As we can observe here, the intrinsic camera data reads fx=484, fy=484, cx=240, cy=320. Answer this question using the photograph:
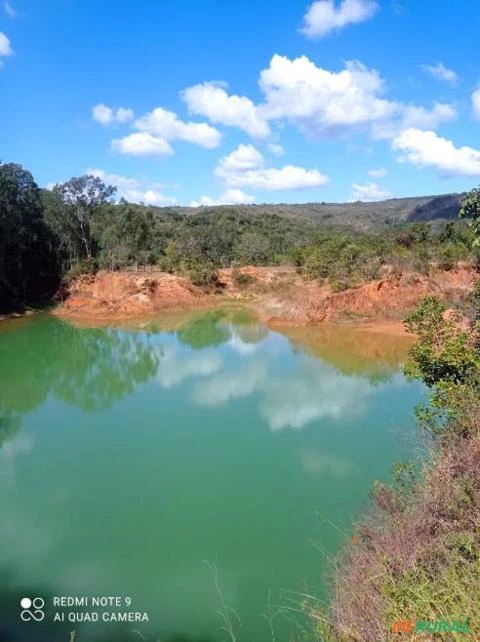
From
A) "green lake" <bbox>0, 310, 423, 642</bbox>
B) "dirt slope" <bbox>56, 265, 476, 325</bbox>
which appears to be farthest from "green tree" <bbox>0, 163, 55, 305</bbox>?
"green lake" <bbox>0, 310, 423, 642</bbox>

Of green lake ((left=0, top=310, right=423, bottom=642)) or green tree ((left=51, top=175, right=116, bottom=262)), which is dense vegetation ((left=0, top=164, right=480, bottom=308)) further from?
green lake ((left=0, top=310, right=423, bottom=642))

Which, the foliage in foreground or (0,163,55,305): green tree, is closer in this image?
the foliage in foreground

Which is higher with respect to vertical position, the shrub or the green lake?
the shrub

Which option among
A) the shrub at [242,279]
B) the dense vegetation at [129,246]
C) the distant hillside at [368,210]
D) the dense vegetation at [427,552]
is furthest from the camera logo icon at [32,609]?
the distant hillside at [368,210]

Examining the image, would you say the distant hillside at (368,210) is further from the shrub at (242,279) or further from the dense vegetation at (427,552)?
the dense vegetation at (427,552)

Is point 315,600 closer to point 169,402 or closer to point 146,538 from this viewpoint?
point 146,538

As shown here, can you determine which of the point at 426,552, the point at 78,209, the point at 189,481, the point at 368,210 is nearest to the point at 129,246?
the point at 78,209

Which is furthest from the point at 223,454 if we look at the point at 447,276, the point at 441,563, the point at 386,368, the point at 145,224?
the point at 145,224
